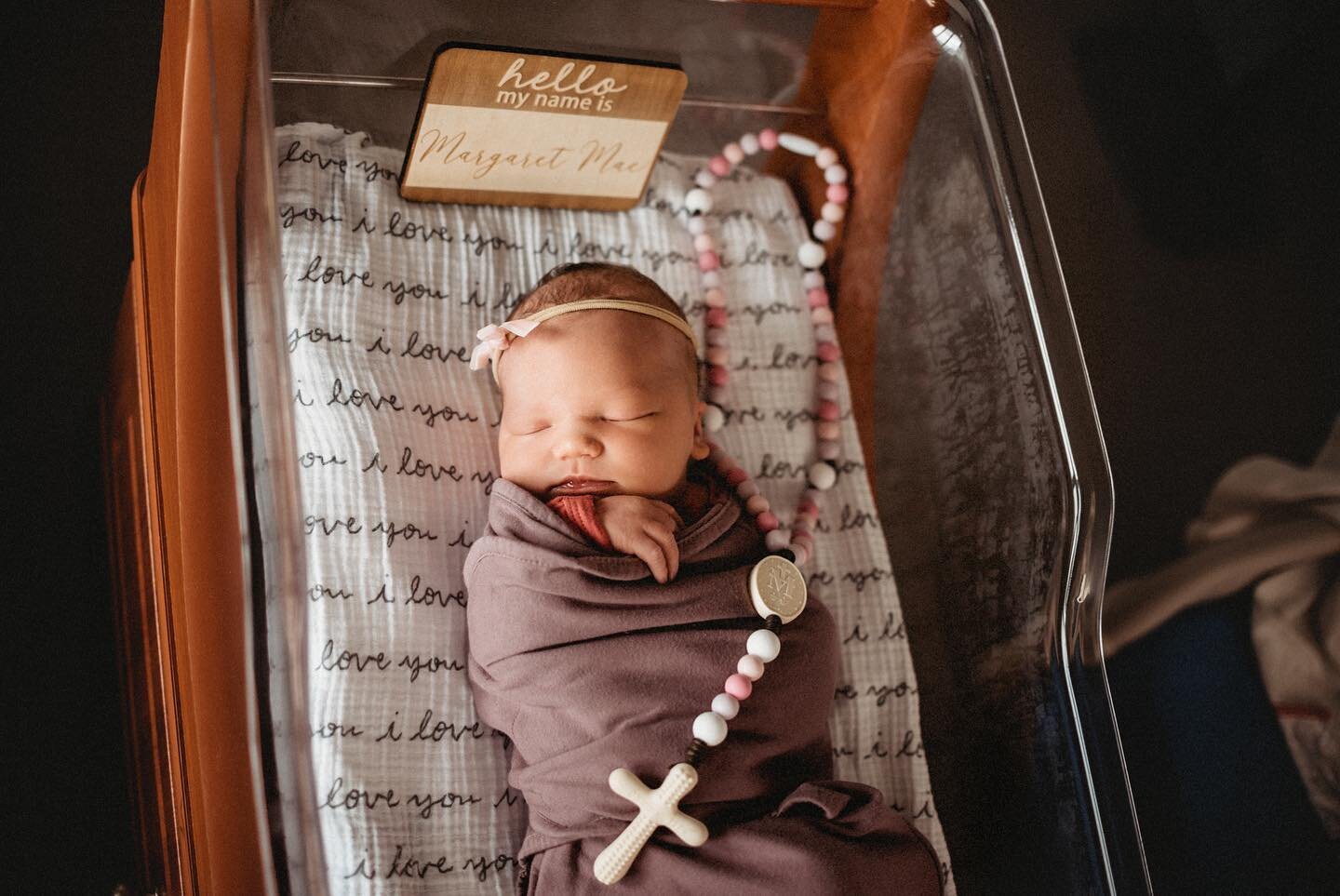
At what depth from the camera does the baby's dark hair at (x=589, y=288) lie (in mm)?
1042

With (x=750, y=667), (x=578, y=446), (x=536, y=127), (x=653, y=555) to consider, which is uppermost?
(x=536, y=127)

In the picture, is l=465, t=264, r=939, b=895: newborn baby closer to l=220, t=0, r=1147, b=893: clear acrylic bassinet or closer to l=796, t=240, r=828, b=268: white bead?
l=220, t=0, r=1147, b=893: clear acrylic bassinet

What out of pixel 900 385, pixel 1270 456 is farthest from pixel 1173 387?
pixel 900 385

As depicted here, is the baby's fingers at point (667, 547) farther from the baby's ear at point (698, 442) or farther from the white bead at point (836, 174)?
the white bead at point (836, 174)

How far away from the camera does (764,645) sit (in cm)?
97

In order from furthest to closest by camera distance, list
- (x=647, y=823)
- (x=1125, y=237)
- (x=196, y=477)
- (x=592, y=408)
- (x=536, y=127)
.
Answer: (x=1125, y=237) < (x=536, y=127) < (x=592, y=408) < (x=647, y=823) < (x=196, y=477)

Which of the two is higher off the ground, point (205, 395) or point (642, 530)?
point (205, 395)

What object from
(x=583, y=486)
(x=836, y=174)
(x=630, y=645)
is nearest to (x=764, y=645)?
(x=630, y=645)

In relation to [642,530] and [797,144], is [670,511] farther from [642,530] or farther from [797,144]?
[797,144]

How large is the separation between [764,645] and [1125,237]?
1.09 meters

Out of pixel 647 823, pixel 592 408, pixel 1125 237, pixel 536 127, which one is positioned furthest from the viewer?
pixel 1125 237

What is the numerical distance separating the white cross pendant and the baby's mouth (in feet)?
0.91

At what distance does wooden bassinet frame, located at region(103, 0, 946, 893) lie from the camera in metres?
0.68

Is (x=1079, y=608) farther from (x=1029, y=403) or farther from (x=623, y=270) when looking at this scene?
(x=623, y=270)
